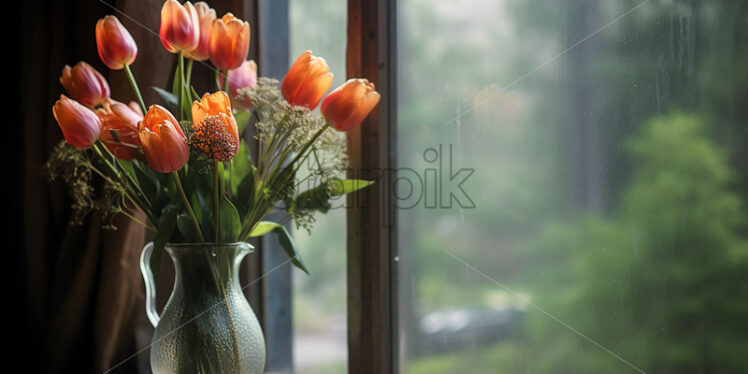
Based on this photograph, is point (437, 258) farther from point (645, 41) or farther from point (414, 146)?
point (645, 41)

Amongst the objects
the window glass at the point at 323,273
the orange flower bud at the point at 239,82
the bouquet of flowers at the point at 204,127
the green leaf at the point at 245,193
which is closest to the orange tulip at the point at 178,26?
the bouquet of flowers at the point at 204,127

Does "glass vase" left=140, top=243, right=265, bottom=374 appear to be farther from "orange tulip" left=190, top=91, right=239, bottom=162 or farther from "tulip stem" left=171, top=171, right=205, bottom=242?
"orange tulip" left=190, top=91, right=239, bottom=162

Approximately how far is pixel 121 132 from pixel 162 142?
158mm

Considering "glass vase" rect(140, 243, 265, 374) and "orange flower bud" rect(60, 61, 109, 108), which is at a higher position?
"orange flower bud" rect(60, 61, 109, 108)

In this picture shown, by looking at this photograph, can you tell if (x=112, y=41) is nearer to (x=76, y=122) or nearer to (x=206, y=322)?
(x=76, y=122)

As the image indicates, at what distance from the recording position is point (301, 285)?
1.19m

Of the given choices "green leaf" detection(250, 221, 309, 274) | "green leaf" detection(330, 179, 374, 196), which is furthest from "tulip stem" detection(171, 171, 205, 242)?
"green leaf" detection(330, 179, 374, 196)

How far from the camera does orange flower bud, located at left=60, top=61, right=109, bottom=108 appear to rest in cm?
80

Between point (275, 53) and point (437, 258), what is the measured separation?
0.64 m

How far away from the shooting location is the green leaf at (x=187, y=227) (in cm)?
74

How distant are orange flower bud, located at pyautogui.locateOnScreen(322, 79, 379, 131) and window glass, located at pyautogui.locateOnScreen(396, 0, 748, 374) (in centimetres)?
26

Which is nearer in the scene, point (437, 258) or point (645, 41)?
point (645, 41)

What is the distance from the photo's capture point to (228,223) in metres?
0.75

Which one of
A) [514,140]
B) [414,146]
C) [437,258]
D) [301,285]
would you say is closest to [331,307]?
[301,285]
